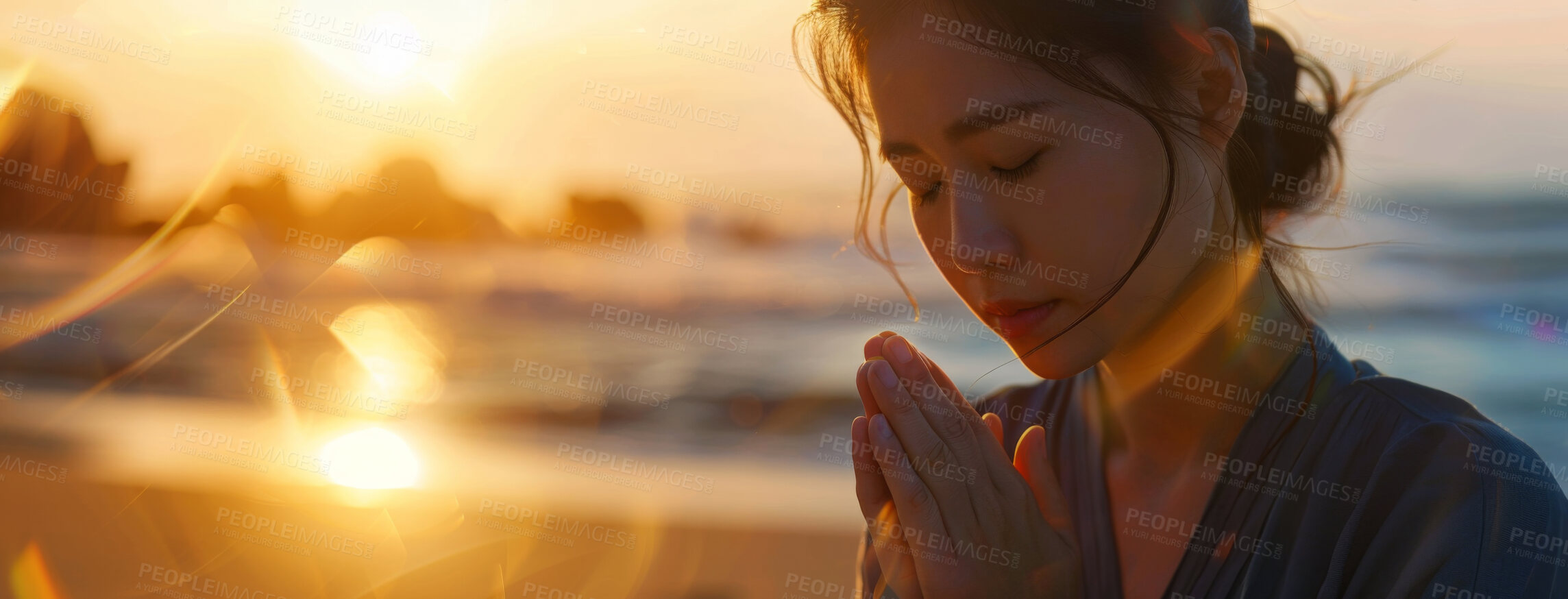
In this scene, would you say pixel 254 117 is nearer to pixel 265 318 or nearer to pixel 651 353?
pixel 265 318

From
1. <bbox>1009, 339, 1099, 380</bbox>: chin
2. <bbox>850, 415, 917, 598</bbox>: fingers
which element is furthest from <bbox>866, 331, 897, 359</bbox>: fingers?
<bbox>1009, 339, 1099, 380</bbox>: chin

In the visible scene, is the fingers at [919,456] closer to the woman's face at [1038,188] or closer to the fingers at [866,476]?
the fingers at [866,476]

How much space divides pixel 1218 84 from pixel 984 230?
0.48m

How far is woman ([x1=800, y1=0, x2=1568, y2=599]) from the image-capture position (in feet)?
4.59

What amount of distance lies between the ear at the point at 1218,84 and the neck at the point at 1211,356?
0.81 feet

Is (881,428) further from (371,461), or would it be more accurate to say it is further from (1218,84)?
(371,461)

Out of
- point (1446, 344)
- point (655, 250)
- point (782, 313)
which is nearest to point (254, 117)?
point (655, 250)

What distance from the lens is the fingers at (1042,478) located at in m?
1.68

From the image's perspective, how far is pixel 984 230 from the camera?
1.54 m

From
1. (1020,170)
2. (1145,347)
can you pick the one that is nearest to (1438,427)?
(1145,347)

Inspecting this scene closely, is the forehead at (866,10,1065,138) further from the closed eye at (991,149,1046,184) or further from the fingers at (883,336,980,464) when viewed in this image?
the fingers at (883,336,980,464)

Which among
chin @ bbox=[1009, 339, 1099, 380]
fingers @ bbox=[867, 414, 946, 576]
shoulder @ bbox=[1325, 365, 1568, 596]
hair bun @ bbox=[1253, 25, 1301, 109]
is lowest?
shoulder @ bbox=[1325, 365, 1568, 596]

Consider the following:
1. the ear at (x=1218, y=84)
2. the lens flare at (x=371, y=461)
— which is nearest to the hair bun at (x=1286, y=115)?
the ear at (x=1218, y=84)

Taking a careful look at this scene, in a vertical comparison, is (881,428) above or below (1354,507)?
above
